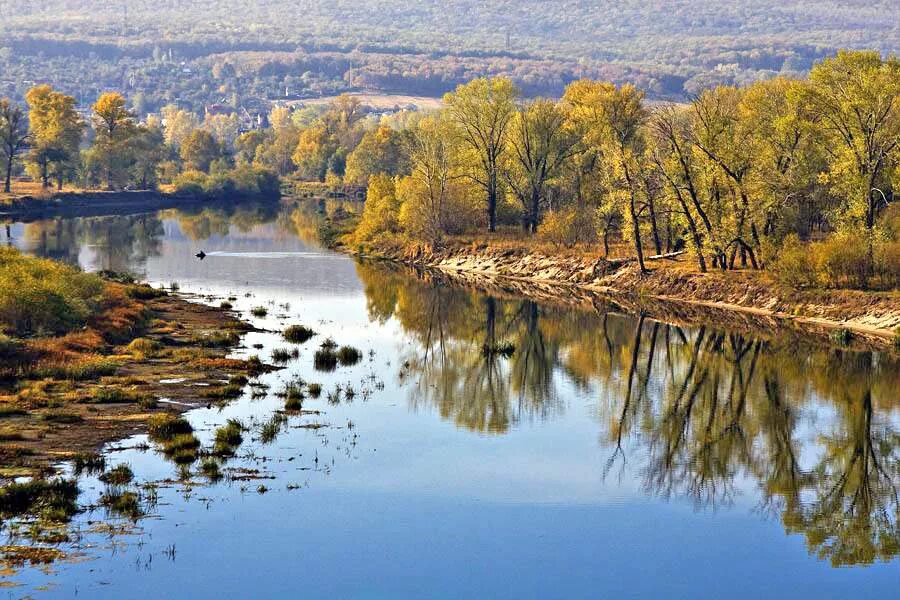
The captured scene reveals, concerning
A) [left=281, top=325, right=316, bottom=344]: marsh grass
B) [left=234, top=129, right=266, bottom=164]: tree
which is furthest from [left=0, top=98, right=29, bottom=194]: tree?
[left=281, top=325, right=316, bottom=344]: marsh grass

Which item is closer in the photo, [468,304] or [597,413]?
[597,413]

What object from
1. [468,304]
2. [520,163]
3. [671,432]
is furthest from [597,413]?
[520,163]

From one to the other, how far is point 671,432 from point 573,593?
14086mm

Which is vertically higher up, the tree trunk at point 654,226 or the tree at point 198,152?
the tree trunk at point 654,226

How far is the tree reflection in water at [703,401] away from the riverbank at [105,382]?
23.6ft

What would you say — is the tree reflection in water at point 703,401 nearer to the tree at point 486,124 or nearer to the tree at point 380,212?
the tree at point 486,124

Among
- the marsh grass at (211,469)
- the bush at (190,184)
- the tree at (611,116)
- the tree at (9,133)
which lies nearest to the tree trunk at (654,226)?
the tree at (611,116)

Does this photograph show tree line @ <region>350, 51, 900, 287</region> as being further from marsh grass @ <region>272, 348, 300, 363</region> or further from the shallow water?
marsh grass @ <region>272, 348, 300, 363</region>

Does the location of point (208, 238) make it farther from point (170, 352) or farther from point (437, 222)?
point (170, 352)

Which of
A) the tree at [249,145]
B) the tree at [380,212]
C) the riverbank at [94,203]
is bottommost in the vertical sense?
the riverbank at [94,203]

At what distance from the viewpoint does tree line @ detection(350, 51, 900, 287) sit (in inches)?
2375

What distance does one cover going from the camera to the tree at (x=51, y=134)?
425ft

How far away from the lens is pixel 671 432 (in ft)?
125

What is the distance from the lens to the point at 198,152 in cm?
17175
